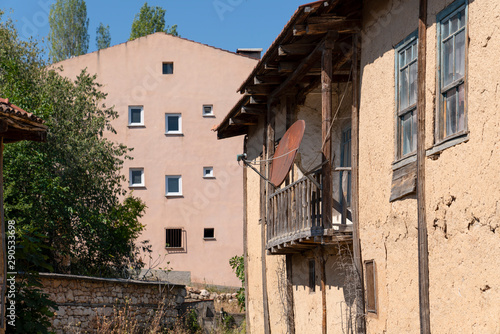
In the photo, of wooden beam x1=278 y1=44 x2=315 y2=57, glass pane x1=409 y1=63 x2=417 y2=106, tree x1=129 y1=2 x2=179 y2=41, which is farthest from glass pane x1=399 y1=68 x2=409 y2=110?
tree x1=129 y1=2 x2=179 y2=41

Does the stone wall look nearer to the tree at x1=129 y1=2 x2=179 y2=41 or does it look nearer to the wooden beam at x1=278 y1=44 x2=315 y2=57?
the wooden beam at x1=278 y1=44 x2=315 y2=57

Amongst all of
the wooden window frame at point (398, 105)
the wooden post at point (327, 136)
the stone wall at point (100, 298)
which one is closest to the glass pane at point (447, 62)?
the wooden window frame at point (398, 105)

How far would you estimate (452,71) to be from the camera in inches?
293

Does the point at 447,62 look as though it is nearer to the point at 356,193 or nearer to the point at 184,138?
the point at 356,193

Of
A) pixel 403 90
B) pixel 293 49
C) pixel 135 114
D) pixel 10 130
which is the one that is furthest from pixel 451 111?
pixel 135 114

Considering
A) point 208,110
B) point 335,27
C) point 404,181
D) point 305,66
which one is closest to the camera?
point 404,181

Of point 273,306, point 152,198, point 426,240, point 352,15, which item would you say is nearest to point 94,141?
point 152,198

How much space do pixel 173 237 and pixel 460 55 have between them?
25487 millimetres

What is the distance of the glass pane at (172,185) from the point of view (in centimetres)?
3225

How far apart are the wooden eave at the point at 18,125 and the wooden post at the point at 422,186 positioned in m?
5.96

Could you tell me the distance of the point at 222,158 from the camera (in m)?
32.5

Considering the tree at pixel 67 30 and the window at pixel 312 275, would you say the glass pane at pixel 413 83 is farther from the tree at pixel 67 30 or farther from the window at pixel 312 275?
the tree at pixel 67 30

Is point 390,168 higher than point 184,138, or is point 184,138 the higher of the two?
point 184,138

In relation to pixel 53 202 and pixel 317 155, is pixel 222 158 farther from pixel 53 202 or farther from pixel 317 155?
pixel 317 155
